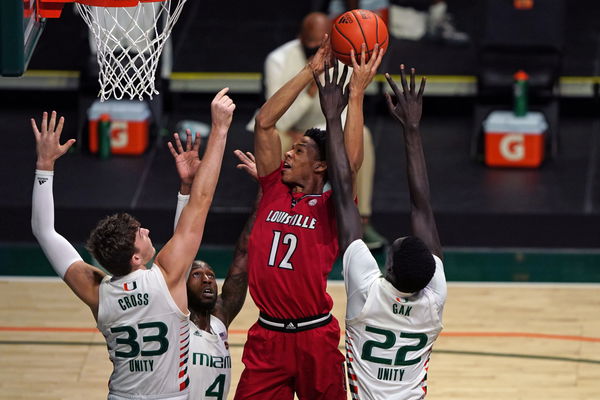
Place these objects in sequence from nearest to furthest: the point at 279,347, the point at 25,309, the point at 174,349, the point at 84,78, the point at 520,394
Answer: the point at 174,349 → the point at 279,347 → the point at 520,394 → the point at 25,309 → the point at 84,78

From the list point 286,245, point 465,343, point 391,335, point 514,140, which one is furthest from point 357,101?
point 514,140

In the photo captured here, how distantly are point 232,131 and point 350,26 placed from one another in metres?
6.00

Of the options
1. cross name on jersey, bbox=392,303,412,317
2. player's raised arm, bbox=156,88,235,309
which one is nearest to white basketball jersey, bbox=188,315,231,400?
player's raised arm, bbox=156,88,235,309

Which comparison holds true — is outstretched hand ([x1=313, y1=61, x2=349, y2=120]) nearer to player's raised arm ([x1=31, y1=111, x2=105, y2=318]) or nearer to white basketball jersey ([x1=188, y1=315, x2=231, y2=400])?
player's raised arm ([x1=31, y1=111, x2=105, y2=318])

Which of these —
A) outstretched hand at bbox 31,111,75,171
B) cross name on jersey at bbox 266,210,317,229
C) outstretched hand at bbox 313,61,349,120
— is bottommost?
cross name on jersey at bbox 266,210,317,229

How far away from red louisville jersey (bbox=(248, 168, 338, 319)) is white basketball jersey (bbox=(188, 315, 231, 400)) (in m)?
0.29

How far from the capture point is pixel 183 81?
12172 mm

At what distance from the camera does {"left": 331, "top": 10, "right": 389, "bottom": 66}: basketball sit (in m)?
5.64

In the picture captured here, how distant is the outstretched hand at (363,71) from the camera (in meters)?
5.31

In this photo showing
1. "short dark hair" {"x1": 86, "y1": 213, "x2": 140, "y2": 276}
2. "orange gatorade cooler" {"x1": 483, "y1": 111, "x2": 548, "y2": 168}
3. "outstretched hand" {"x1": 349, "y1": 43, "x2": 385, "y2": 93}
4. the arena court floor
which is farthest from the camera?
"orange gatorade cooler" {"x1": 483, "y1": 111, "x2": 548, "y2": 168}

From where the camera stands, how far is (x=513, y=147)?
10.9 metres

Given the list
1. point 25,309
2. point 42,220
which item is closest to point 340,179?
point 42,220

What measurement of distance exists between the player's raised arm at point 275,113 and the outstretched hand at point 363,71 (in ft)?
0.66

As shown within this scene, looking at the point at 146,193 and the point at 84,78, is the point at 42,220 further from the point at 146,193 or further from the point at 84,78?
the point at 84,78
